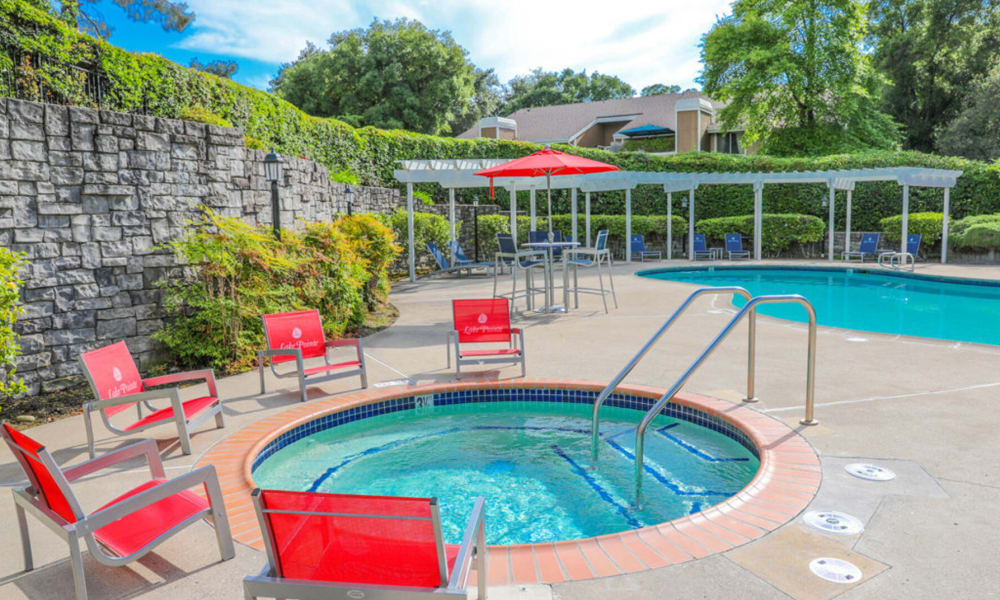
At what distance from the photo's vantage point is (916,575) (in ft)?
8.48

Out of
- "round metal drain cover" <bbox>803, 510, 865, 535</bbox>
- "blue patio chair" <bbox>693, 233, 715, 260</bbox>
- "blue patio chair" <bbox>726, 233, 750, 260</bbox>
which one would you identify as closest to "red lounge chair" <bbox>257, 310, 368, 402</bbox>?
"round metal drain cover" <bbox>803, 510, 865, 535</bbox>

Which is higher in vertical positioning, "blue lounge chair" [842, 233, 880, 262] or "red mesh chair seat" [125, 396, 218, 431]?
"blue lounge chair" [842, 233, 880, 262]

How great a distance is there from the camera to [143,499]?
2621 millimetres

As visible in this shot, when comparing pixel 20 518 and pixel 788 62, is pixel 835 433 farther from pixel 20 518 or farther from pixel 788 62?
pixel 788 62

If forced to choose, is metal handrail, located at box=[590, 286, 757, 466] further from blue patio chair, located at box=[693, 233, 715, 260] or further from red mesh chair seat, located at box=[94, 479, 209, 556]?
blue patio chair, located at box=[693, 233, 715, 260]

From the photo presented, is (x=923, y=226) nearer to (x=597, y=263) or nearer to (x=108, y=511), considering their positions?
(x=597, y=263)

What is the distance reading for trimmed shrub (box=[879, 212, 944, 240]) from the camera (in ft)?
58.0

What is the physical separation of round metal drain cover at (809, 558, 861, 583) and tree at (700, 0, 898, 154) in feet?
85.6

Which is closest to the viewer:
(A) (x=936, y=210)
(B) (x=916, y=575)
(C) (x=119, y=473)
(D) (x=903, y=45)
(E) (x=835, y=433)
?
(B) (x=916, y=575)

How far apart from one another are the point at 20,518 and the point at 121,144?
4.74 meters

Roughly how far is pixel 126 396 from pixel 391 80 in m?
28.7

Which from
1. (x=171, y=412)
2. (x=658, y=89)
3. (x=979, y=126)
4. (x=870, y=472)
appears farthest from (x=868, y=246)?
(x=658, y=89)

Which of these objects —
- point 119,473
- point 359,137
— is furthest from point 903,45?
point 119,473

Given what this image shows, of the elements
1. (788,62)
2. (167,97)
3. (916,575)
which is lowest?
(916,575)
